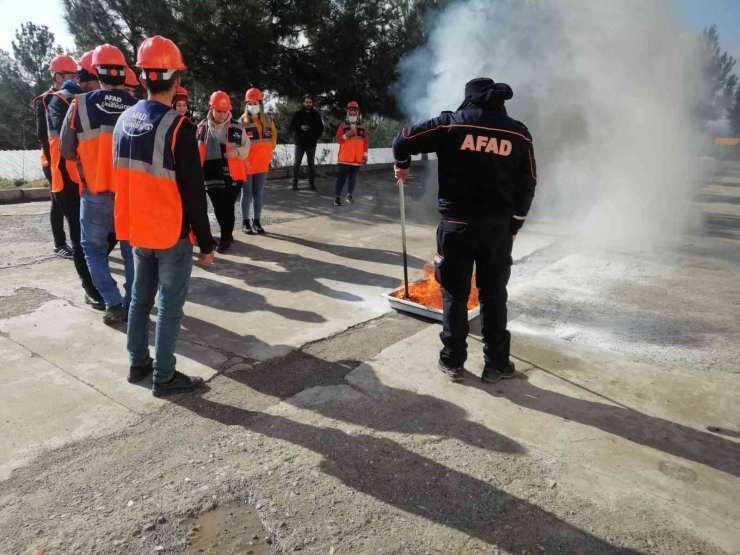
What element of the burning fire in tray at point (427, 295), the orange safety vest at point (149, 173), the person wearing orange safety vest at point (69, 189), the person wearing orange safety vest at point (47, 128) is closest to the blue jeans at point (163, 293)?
the orange safety vest at point (149, 173)

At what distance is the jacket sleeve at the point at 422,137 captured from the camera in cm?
338

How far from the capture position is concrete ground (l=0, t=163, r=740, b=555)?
7.50ft

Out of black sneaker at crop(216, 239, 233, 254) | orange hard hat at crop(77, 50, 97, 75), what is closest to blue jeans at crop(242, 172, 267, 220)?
black sneaker at crop(216, 239, 233, 254)

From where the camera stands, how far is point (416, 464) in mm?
2695

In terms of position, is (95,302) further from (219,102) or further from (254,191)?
(254,191)

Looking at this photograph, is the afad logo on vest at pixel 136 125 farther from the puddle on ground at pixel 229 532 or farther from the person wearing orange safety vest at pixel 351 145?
the person wearing orange safety vest at pixel 351 145

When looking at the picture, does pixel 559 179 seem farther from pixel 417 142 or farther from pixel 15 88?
pixel 15 88

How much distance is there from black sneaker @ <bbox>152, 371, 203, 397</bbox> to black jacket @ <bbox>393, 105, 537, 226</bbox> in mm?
1898

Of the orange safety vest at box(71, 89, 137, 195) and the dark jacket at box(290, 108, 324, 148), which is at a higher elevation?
the dark jacket at box(290, 108, 324, 148)

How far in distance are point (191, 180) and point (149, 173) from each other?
0.22 metres

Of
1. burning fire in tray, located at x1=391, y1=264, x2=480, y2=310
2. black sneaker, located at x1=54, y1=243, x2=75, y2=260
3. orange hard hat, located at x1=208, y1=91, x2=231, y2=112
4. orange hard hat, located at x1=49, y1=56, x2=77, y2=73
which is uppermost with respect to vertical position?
orange hard hat, located at x1=49, y1=56, x2=77, y2=73

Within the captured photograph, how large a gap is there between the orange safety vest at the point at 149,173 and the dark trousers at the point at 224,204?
3246 millimetres

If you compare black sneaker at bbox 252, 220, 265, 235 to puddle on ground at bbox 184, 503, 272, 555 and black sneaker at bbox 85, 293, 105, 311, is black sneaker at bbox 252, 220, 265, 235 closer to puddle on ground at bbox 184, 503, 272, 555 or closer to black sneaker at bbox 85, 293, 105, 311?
black sneaker at bbox 85, 293, 105, 311

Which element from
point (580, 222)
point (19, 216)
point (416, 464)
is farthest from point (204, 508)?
point (580, 222)
